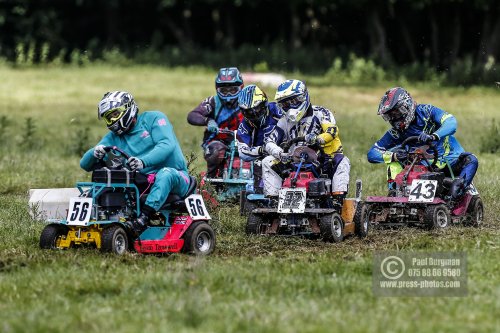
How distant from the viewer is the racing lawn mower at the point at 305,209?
1171 centimetres

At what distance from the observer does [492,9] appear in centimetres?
4153

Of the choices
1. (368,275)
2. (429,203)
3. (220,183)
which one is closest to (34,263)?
(368,275)

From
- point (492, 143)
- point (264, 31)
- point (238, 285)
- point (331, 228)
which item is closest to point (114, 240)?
point (238, 285)

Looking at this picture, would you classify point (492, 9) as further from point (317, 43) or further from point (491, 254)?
point (491, 254)

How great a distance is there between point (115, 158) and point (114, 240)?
3.96 ft

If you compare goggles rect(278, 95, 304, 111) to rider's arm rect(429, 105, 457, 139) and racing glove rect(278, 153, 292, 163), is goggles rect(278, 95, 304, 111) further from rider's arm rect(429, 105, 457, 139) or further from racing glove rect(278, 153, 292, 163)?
rider's arm rect(429, 105, 457, 139)

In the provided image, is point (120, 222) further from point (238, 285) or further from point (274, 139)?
point (274, 139)

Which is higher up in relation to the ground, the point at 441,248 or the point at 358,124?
the point at 358,124

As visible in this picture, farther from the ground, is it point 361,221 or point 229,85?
point 229,85

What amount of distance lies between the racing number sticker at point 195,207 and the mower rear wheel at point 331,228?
Answer: 133cm

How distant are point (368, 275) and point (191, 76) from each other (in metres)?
34.1

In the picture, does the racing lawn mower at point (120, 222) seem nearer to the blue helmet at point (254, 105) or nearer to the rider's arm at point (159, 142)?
the rider's arm at point (159, 142)

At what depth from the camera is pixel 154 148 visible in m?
11.0

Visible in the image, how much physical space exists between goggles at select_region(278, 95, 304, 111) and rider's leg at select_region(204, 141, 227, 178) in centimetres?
345
